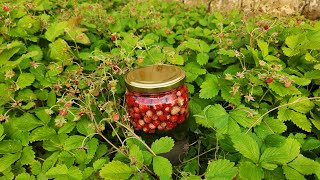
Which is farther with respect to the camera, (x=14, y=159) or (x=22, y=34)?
(x=22, y=34)

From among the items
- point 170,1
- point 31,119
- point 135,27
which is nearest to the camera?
point 31,119

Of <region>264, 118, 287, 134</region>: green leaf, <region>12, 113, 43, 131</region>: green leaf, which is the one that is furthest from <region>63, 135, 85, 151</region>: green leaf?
<region>264, 118, 287, 134</region>: green leaf

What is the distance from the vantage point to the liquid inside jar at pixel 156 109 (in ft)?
5.18

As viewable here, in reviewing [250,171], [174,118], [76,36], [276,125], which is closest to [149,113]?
[174,118]

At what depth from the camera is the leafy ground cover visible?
4.81 ft

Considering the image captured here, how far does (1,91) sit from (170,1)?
2.38 metres

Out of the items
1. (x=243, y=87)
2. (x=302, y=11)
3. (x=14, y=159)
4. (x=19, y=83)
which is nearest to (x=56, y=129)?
(x=14, y=159)

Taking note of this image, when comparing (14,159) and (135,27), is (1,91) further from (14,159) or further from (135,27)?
(135,27)

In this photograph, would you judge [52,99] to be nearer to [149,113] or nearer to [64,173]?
[64,173]

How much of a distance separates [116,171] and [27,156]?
605 mm

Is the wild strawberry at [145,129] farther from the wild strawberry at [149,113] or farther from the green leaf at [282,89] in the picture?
the green leaf at [282,89]

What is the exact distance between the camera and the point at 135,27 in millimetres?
2799

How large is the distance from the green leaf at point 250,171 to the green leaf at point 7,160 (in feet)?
3.81

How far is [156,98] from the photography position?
62.1 inches
